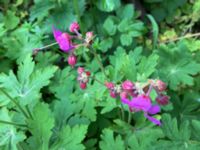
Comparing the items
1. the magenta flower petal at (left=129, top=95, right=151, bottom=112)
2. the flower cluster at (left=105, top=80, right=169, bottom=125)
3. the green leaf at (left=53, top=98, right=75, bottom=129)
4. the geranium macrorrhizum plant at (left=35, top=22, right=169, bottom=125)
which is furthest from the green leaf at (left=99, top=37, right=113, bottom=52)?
the magenta flower petal at (left=129, top=95, right=151, bottom=112)

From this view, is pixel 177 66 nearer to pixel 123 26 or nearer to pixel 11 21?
pixel 123 26

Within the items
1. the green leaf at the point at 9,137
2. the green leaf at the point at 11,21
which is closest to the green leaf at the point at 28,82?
the green leaf at the point at 9,137

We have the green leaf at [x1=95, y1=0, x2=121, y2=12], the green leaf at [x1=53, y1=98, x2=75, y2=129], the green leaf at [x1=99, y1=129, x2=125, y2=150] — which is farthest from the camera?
the green leaf at [x1=95, y1=0, x2=121, y2=12]

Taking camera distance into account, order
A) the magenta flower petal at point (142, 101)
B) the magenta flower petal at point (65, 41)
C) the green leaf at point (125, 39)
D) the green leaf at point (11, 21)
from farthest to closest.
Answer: the green leaf at point (11, 21) → the green leaf at point (125, 39) → the magenta flower petal at point (65, 41) → the magenta flower petal at point (142, 101)

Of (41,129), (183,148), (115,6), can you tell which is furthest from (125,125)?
(115,6)

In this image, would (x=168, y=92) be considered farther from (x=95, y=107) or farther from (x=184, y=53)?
(x=95, y=107)

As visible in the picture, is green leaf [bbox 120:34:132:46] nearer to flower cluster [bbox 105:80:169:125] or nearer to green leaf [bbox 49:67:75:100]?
green leaf [bbox 49:67:75:100]

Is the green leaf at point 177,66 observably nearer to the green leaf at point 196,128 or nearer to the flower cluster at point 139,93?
the green leaf at point 196,128

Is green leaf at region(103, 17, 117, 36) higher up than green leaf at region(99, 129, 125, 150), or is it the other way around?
green leaf at region(103, 17, 117, 36)
